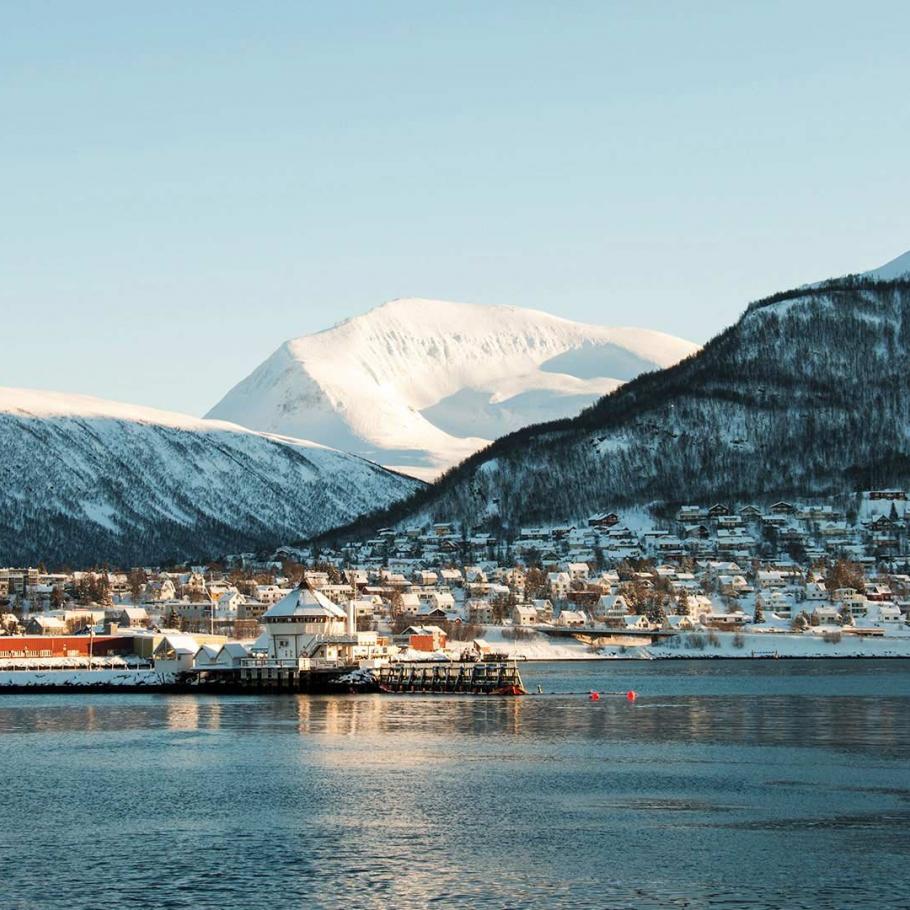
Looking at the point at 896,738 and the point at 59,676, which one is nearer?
the point at 896,738

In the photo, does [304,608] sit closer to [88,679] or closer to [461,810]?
[88,679]

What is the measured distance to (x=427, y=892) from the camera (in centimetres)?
6103

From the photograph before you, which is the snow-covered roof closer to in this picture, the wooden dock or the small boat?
the wooden dock

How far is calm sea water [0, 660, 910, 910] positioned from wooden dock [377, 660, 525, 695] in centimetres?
3111

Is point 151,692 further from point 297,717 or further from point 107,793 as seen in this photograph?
point 107,793

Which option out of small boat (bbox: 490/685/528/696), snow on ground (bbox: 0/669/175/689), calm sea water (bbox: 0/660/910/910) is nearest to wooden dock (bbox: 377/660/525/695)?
small boat (bbox: 490/685/528/696)

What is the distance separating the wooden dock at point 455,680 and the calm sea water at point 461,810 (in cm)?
3111

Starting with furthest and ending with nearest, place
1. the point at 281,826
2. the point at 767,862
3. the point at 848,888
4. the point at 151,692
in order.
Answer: the point at 151,692 → the point at 281,826 → the point at 767,862 → the point at 848,888

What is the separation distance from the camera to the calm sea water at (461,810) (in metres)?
61.8

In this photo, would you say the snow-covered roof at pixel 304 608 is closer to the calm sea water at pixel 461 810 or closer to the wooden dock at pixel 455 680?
the wooden dock at pixel 455 680

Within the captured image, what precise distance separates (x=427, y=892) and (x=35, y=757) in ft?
163

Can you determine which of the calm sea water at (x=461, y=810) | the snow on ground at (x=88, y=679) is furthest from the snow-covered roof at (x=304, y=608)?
the calm sea water at (x=461, y=810)

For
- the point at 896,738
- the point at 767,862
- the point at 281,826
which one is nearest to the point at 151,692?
the point at 896,738

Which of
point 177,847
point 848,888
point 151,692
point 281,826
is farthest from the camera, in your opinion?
point 151,692
